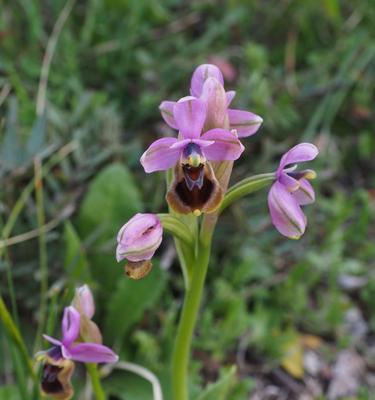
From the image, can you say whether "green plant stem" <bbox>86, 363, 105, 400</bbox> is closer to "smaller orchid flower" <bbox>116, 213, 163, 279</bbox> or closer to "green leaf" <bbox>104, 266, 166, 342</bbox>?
"smaller orchid flower" <bbox>116, 213, 163, 279</bbox>

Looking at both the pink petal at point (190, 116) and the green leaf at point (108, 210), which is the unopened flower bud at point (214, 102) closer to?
the pink petal at point (190, 116)

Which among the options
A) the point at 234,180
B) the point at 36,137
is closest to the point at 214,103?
the point at 36,137

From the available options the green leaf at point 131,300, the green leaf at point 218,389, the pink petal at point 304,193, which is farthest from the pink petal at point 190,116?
the green leaf at point 131,300

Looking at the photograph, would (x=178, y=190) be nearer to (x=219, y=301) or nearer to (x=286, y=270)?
(x=219, y=301)

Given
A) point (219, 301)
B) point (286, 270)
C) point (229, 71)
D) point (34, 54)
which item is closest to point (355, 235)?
point (286, 270)

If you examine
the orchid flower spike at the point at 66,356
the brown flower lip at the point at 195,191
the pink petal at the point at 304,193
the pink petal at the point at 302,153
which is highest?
the brown flower lip at the point at 195,191
